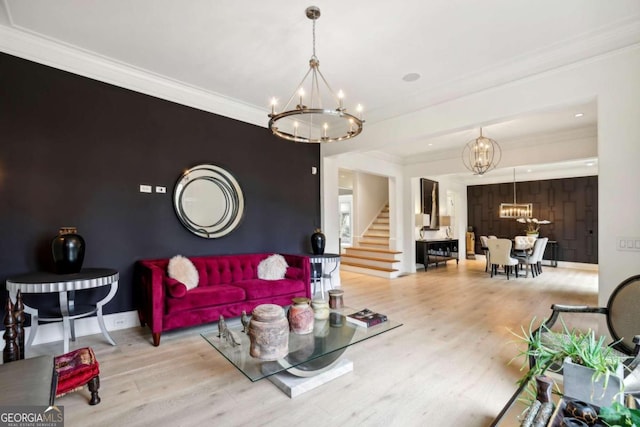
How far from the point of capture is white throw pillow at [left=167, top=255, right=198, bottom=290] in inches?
146

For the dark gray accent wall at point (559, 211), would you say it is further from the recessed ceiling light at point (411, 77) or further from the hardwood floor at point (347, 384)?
the recessed ceiling light at point (411, 77)

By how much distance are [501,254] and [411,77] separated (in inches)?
221

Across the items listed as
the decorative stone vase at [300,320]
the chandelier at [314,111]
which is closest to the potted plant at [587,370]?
the decorative stone vase at [300,320]

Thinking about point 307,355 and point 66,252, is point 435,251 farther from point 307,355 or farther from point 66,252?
point 66,252

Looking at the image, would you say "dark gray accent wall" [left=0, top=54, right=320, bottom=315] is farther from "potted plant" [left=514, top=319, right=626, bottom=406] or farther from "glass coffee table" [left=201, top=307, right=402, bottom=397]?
"potted plant" [left=514, top=319, right=626, bottom=406]

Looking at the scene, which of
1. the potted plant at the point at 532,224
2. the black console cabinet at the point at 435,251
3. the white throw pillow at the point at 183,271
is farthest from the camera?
the potted plant at the point at 532,224

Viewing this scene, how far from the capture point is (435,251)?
862cm

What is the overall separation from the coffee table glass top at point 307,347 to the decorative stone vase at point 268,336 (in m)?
0.04

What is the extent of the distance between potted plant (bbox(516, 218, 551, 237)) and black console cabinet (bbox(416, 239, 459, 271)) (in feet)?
7.76

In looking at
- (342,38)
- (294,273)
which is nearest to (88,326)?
(294,273)

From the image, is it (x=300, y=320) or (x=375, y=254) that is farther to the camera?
(x=375, y=254)

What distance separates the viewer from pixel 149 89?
3.88m

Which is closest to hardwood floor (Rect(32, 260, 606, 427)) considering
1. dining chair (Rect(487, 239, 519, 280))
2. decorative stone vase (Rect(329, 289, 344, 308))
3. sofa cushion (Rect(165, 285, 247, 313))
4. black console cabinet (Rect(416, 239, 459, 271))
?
sofa cushion (Rect(165, 285, 247, 313))

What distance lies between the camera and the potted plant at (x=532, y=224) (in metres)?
9.28
